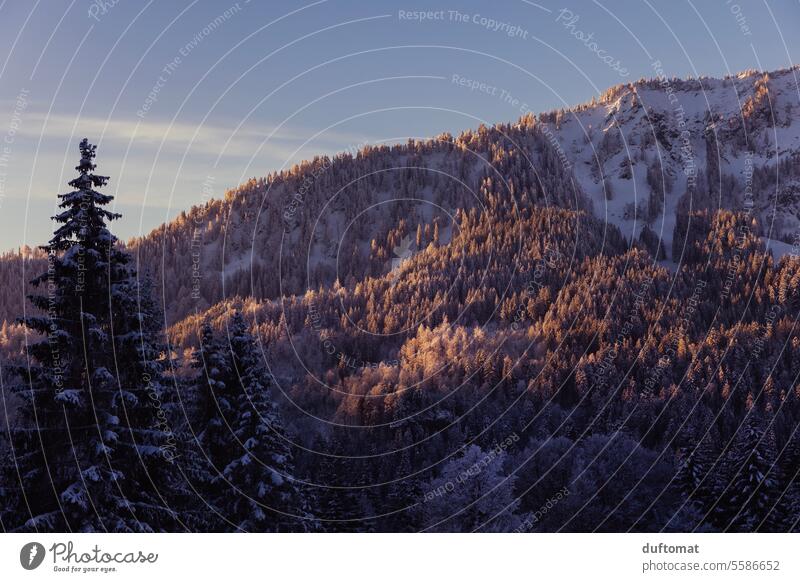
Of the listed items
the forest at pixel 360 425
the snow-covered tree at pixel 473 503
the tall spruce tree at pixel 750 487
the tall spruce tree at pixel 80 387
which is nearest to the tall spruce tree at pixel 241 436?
the forest at pixel 360 425

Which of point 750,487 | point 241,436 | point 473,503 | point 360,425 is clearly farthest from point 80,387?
point 360,425

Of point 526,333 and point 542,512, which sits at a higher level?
point 526,333

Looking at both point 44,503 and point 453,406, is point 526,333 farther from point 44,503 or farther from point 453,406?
point 44,503

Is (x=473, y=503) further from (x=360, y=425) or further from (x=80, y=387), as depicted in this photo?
(x=360, y=425)

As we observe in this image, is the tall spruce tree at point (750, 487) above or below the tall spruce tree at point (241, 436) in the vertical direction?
below

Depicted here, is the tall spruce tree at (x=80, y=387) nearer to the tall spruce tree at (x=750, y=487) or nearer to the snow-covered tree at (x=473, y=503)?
the snow-covered tree at (x=473, y=503)

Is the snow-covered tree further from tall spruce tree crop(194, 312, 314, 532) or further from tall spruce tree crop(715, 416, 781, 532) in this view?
tall spruce tree crop(194, 312, 314, 532)
